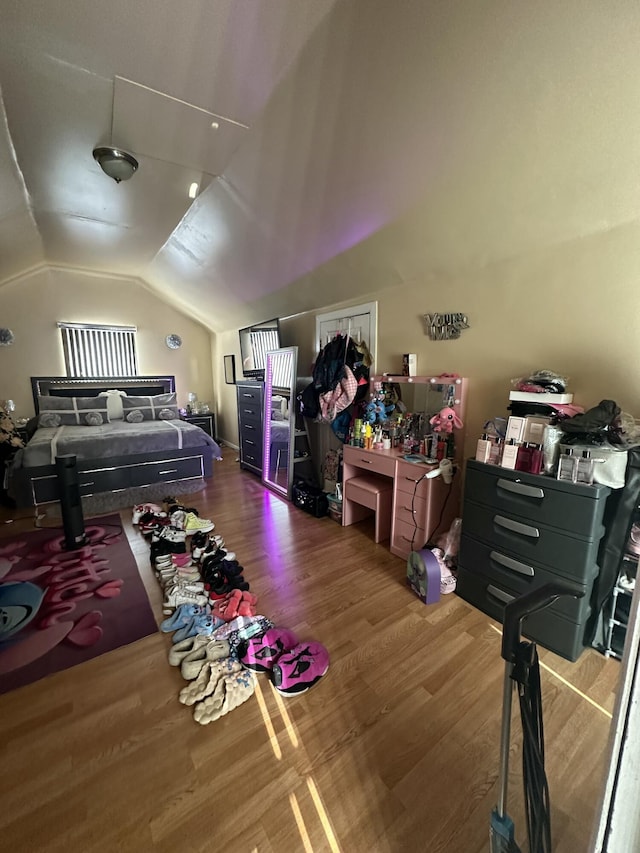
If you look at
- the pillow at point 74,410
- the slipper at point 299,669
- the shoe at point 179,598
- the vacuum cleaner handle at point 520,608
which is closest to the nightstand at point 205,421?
the pillow at point 74,410

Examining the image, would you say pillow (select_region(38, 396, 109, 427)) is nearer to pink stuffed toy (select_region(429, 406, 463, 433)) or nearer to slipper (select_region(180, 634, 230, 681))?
slipper (select_region(180, 634, 230, 681))

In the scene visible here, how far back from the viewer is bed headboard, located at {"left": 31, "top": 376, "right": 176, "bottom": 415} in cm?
466

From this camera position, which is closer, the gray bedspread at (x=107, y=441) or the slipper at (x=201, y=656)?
the slipper at (x=201, y=656)

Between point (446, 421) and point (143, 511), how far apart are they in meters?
2.75

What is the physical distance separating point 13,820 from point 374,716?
119cm

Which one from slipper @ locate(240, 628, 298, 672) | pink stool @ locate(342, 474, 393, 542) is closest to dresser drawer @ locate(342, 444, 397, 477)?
pink stool @ locate(342, 474, 393, 542)

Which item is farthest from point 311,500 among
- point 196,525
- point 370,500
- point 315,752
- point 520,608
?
point 520,608

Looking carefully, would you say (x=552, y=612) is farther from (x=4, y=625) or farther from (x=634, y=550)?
(x=4, y=625)

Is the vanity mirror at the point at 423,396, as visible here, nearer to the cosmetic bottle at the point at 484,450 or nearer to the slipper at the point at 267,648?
the cosmetic bottle at the point at 484,450

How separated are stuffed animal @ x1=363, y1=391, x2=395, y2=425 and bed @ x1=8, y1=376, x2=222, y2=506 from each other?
2.31 meters

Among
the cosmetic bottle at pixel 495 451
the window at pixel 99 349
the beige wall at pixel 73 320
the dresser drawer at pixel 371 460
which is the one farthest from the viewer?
the window at pixel 99 349

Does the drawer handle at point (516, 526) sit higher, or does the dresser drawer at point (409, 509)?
the drawer handle at point (516, 526)

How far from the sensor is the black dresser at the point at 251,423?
4082 millimetres

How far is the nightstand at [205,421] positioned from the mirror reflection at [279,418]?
6.64 feet
